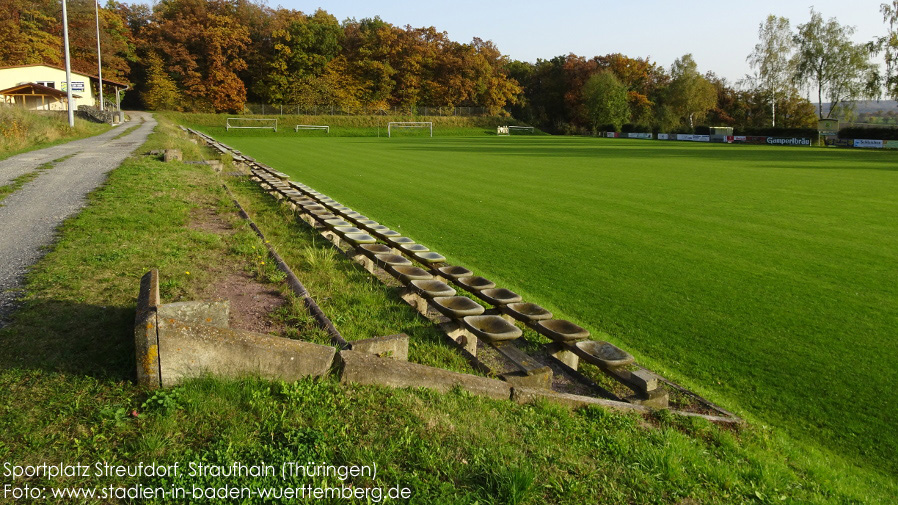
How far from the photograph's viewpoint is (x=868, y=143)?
141 ft

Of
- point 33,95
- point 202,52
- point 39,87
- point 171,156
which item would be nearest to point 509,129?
point 202,52

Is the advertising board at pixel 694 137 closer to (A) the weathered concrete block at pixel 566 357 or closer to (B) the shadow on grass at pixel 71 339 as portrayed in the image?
(A) the weathered concrete block at pixel 566 357

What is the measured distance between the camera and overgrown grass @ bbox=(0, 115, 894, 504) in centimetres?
302

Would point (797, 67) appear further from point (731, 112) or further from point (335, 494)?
point (335, 494)

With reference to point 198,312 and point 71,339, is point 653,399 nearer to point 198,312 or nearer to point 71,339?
point 198,312

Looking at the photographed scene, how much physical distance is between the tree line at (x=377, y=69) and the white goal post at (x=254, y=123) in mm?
5748

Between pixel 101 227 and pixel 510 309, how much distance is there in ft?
19.1

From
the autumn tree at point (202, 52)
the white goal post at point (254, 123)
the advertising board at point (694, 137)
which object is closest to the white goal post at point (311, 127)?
the white goal post at point (254, 123)

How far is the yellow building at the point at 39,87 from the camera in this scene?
49312 mm

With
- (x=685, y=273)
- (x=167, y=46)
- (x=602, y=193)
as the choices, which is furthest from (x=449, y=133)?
(x=685, y=273)

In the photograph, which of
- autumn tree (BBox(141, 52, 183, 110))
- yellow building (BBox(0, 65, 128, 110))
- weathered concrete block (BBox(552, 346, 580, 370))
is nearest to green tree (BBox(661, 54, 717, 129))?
autumn tree (BBox(141, 52, 183, 110))

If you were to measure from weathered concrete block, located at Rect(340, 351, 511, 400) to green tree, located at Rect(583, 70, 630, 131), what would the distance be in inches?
2847

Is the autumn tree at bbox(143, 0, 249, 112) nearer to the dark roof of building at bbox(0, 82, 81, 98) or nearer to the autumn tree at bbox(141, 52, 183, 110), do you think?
the autumn tree at bbox(141, 52, 183, 110)

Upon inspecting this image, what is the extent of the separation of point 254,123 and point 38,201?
55.6m
